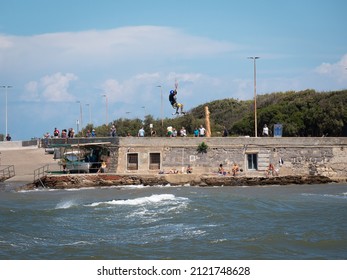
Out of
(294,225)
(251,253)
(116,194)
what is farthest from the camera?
(116,194)

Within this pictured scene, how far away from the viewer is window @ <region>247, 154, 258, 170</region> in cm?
3528

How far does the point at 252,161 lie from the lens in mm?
35344

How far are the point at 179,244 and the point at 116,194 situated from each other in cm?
1241

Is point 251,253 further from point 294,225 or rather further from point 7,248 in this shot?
point 7,248

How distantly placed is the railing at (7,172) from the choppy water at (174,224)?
555 cm

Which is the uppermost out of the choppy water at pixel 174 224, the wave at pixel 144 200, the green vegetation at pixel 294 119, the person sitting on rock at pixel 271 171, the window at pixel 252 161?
the green vegetation at pixel 294 119

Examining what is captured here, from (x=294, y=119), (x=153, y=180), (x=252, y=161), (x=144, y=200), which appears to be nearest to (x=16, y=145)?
(x=294, y=119)

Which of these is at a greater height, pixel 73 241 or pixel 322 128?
pixel 322 128

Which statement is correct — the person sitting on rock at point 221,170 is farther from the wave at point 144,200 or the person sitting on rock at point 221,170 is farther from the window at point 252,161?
the wave at point 144,200

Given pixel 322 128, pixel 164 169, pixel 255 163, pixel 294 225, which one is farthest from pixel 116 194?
pixel 322 128

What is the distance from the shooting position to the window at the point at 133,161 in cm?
3491

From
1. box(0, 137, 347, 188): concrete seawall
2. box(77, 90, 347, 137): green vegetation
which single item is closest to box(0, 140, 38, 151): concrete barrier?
box(77, 90, 347, 137): green vegetation

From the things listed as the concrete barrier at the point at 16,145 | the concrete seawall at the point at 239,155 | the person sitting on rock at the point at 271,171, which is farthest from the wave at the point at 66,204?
the concrete barrier at the point at 16,145

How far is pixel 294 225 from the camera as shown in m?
20.9
